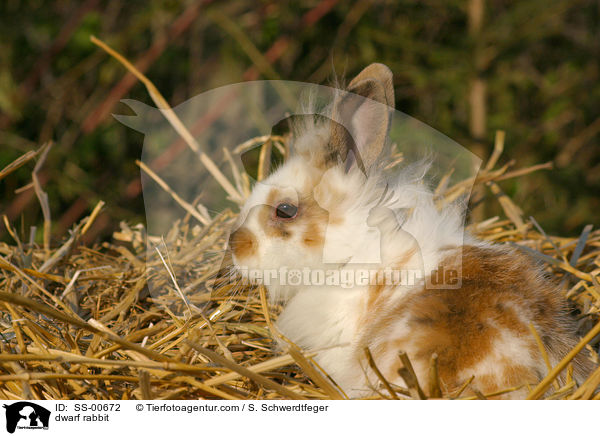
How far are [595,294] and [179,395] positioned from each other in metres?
1.63

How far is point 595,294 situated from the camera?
213cm

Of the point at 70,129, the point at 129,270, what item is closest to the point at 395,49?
the point at 70,129

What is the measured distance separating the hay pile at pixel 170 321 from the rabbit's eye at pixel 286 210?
33cm

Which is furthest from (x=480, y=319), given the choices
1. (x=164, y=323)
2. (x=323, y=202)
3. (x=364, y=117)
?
(x=164, y=323)

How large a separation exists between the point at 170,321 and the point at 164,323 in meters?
0.04

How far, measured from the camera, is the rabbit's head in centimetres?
203

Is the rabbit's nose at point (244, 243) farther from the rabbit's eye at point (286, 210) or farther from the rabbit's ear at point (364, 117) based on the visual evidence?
the rabbit's ear at point (364, 117)

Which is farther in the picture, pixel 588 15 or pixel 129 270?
pixel 588 15

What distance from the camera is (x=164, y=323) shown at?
2029 millimetres

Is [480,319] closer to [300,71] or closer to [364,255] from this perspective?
[364,255]
